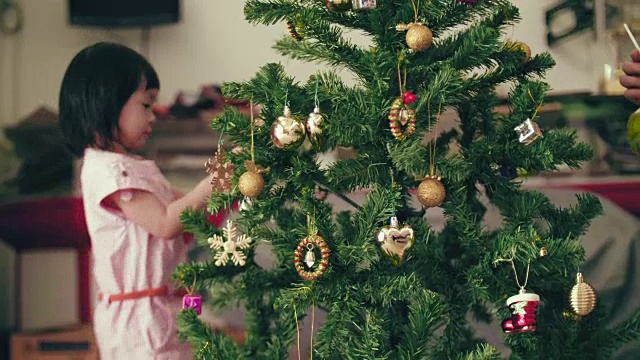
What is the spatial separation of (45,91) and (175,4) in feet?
1.49

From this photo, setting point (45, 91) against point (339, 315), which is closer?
point (339, 315)

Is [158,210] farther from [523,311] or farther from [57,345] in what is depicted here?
[57,345]

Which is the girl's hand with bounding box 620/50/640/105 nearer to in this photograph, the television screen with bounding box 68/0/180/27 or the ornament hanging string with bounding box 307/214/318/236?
the ornament hanging string with bounding box 307/214/318/236

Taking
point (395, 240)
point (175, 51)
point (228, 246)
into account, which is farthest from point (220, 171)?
point (175, 51)

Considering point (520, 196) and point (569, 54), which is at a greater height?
point (569, 54)

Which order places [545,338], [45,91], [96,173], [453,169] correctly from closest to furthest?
[453,169] < [545,338] < [96,173] < [45,91]

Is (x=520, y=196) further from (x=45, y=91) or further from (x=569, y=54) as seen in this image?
(x=45, y=91)

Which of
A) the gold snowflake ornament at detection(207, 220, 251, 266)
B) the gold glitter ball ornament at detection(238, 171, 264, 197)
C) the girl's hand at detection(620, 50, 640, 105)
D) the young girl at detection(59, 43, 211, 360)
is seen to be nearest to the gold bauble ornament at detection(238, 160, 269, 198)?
the gold glitter ball ornament at detection(238, 171, 264, 197)

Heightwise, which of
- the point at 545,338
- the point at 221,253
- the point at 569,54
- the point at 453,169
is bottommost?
the point at 545,338

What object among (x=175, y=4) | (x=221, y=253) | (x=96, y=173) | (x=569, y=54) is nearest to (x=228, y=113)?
(x=221, y=253)

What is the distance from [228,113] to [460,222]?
34 cm

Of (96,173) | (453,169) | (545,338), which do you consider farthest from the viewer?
(96,173)

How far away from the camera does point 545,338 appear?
107 cm

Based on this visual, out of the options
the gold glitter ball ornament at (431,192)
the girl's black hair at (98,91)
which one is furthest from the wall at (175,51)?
the gold glitter ball ornament at (431,192)
